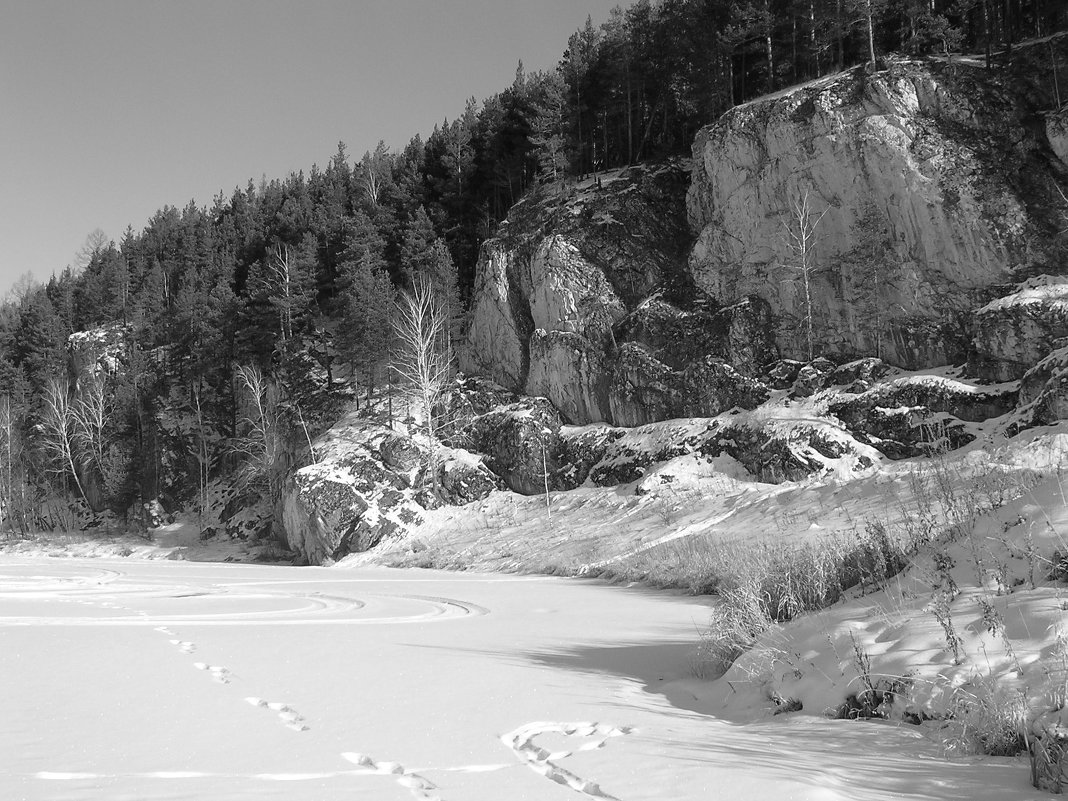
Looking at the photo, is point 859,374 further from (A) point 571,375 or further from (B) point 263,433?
(B) point 263,433

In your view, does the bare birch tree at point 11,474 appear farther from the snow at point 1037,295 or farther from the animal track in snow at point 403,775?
the snow at point 1037,295

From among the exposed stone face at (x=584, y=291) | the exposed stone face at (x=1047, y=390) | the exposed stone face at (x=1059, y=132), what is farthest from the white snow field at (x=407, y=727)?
the exposed stone face at (x=1059, y=132)

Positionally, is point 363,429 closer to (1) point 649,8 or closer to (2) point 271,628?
(2) point 271,628

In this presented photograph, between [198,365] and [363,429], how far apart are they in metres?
19.3

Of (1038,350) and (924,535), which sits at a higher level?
(1038,350)

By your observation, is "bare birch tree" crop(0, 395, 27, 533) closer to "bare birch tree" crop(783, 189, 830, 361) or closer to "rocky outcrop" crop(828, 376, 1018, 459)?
"bare birch tree" crop(783, 189, 830, 361)

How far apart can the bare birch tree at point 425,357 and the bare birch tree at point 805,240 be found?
18070 mm

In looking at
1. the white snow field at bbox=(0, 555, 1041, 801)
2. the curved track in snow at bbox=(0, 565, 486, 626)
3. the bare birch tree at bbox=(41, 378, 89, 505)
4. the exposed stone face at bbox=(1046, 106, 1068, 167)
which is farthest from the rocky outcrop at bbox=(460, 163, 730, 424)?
the bare birch tree at bbox=(41, 378, 89, 505)

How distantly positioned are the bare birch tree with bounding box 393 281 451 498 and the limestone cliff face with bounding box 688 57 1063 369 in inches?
582

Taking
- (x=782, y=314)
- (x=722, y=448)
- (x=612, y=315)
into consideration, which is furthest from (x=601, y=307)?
(x=722, y=448)

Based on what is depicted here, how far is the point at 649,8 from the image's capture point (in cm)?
4656

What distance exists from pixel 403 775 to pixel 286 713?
5.01 feet

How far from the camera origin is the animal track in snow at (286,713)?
167 inches

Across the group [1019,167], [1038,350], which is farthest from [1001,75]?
[1038,350]
